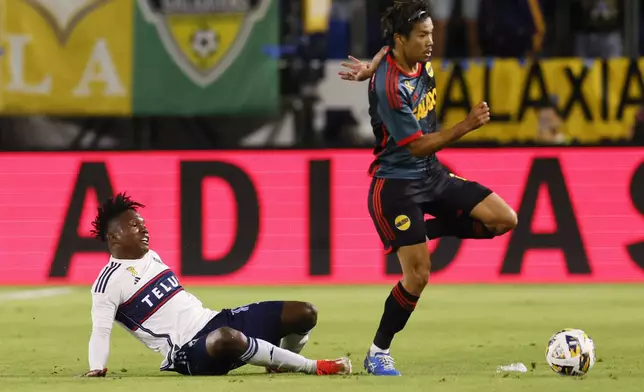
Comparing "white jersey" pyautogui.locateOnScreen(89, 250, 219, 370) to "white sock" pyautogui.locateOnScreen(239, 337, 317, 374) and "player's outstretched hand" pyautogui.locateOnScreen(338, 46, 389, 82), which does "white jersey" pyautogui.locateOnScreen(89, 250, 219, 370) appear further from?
"player's outstretched hand" pyautogui.locateOnScreen(338, 46, 389, 82)

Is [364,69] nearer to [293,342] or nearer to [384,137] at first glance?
[384,137]

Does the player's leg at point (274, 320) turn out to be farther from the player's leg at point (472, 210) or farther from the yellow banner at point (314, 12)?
the yellow banner at point (314, 12)

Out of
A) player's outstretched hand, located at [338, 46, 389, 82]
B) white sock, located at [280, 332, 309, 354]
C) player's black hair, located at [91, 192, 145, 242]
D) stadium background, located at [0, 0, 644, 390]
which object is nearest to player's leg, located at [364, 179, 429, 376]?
white sock, located at [280, 332, 309, 354]

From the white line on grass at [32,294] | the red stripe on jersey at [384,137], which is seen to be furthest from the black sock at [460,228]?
the white line on grass at [32,294]

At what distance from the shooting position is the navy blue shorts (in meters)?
7.93

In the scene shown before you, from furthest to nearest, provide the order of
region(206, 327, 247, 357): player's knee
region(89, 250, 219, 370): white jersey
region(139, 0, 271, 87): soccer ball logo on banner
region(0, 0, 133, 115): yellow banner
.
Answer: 1. region(139, 0, 271, 87): soccer ball logo on banner
2. region(0, 0, 133, 115): yellow banner
3. region(89, 250, 219, 370): white jersey
4. region(206, 327, 247, 357): player's knee

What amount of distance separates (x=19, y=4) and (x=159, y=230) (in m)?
2.96

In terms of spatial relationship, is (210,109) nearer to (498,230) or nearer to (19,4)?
(19,4)

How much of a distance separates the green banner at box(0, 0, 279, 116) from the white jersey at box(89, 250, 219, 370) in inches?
314

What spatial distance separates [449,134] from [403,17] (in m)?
0.76

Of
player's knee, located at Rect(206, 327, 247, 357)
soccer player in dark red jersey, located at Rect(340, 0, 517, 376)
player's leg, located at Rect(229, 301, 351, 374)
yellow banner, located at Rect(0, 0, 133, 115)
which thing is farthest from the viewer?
yellow banner, located at Rect(0, 0, 133, 115)

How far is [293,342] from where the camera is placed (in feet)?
27.9

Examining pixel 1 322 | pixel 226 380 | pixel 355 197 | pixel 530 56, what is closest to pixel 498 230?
pixel 226 380

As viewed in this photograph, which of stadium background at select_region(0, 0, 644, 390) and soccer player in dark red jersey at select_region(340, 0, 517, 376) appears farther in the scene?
stadium background at select_region(0, 0, 644, 390)
